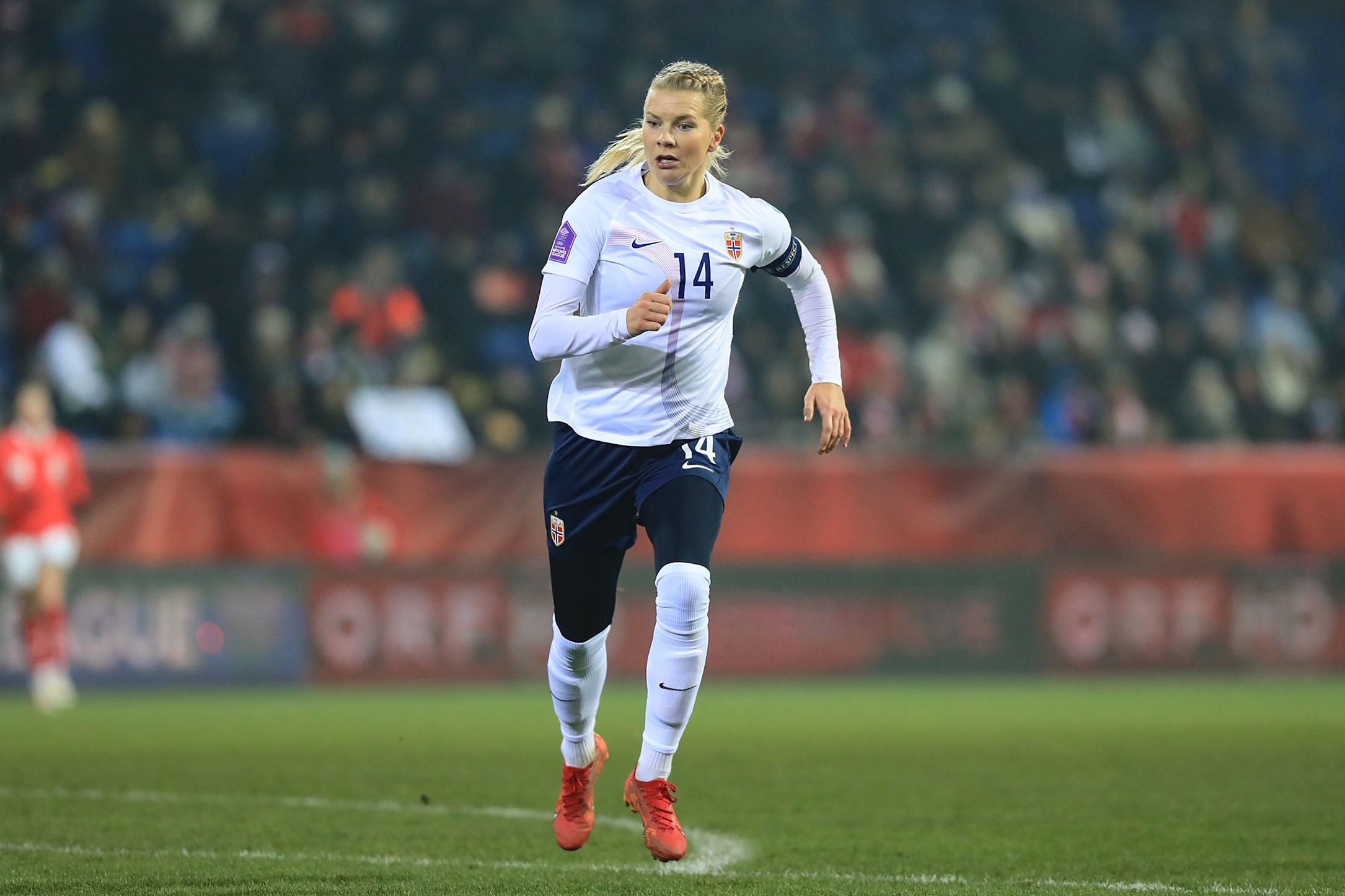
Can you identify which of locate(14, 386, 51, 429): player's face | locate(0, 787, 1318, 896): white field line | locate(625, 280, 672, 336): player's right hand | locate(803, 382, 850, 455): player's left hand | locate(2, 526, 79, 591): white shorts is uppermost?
locate(625, 280, 672, 336): player's right hand

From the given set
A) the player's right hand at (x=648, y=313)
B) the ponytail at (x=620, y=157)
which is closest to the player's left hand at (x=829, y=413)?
the player's right hand at (x=648, y=313)

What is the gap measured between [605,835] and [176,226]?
10.8 m

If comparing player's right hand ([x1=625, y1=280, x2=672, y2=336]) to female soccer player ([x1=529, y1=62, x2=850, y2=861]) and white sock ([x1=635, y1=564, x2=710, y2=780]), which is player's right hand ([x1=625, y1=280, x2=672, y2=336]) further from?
white sock ([x1=635, y1=564, x2=710, y2=780])

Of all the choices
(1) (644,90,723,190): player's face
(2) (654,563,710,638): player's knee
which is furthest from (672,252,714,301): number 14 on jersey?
(2) (654,563,710,638): player's knee

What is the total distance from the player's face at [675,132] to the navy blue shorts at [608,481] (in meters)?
0.83

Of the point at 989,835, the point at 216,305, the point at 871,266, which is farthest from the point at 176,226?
the point at 989,835

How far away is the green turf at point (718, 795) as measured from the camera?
5.56m

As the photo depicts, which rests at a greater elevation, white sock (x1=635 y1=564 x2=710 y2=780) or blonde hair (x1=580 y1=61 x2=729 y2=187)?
blonde hair (x1=580 y1=61 x2=729 y2=187)

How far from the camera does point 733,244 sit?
5.76 m

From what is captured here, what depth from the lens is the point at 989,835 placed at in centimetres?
652

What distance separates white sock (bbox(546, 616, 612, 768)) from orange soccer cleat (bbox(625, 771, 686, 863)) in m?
0.37

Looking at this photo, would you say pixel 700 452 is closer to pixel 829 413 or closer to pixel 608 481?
pixel 608 481

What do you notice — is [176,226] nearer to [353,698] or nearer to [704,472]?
[353,698]

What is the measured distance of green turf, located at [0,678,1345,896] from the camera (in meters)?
5.56
